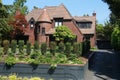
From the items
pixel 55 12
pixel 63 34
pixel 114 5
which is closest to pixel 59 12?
pixel 55 12

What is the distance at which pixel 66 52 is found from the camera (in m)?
30.1

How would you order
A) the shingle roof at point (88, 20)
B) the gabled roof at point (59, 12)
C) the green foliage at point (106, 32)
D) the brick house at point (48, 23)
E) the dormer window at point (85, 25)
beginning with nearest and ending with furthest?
the brick house at point (48, 23) < the gabled roof at point (59, 12) < the shingle roof at point (88, 20) < the dormer window at point (85, 25) < the green foliage at point (106, 32)

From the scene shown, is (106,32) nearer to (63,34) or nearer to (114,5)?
(63,34)

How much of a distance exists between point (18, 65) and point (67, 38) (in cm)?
2801

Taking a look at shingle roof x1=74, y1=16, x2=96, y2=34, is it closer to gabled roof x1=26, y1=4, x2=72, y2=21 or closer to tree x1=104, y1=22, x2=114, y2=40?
gabled roof x1=26, y1=4, x2=72, y2=21

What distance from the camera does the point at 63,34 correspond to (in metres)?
52.4

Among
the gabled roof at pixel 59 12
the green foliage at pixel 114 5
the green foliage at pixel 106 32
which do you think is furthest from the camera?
the green foliage at pixel 106 32

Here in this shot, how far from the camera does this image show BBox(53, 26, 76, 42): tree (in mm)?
52688

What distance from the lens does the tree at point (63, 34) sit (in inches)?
2074

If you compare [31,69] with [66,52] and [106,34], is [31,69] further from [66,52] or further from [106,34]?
[106,34]

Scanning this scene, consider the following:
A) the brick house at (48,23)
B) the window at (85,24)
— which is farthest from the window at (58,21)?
the window at (85,24)

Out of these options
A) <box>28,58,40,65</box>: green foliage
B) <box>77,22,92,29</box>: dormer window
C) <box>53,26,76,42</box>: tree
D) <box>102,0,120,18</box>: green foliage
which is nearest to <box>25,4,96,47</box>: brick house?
<box>53,26,76,42</box>: tree

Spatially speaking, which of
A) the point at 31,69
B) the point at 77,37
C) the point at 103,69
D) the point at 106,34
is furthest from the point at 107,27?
the point at 31,69

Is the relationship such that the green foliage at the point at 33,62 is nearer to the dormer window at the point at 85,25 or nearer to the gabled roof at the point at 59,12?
the gabled roof at the point at 59,12
